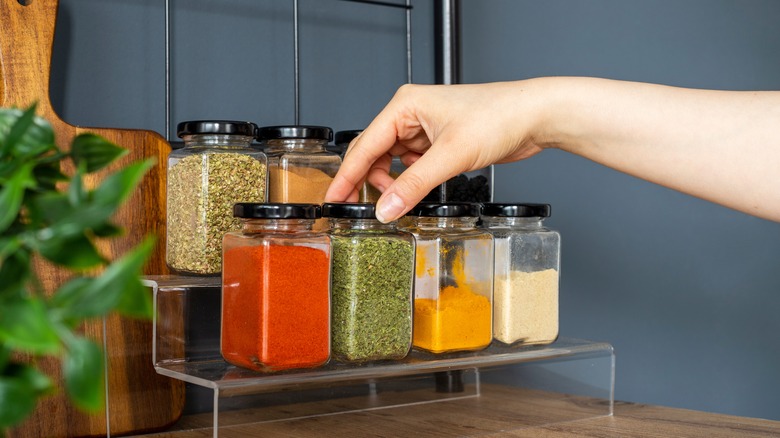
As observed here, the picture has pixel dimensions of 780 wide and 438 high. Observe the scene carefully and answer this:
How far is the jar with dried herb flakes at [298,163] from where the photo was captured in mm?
1000

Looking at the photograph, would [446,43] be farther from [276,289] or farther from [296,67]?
[276,289]

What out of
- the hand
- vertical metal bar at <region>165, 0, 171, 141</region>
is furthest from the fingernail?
vertical metal bar at <region>165, 0, 171, 141</region>

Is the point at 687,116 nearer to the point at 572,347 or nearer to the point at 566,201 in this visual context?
the point at 572,347

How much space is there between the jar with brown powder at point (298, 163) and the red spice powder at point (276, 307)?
154 millimetres

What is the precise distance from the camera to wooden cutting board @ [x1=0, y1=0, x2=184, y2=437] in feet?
3.16

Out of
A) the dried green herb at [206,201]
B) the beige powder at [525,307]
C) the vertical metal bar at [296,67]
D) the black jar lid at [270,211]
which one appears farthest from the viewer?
the vertical metal bar at [296,67]

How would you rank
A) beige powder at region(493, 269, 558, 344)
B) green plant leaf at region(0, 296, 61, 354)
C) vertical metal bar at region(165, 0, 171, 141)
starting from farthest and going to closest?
vertical metal bar at region(165, 0, 171, 141) < beige powder at region(493, 269, 558, 344) < green plant leaf at region(0, 296, 61, 354)

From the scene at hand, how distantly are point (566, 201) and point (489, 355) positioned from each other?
1.66 ft

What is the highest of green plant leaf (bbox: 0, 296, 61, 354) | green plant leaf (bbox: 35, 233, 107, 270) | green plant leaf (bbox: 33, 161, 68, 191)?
green plant leaf (bbox: 33, 161, 68, 191)

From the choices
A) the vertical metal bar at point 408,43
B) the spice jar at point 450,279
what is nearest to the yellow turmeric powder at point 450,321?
the spice jar at point 450,279

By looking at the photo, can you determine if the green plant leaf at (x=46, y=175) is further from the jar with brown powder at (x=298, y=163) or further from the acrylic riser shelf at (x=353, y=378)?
the jar with brown powder at (x=298, y=163)

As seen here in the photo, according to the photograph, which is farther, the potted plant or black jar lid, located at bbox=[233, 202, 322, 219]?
black jar lid, located at bbox=[233, 202, 322, 219]

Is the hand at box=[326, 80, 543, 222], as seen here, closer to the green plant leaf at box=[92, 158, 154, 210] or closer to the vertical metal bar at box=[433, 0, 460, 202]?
the vertical metal bar at box=[433, 0, 460, 202]

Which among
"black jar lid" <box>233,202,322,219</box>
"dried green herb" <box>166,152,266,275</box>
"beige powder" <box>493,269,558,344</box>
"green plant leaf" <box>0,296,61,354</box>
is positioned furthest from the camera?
"beige powder" <box>493,269,558,344</box>
